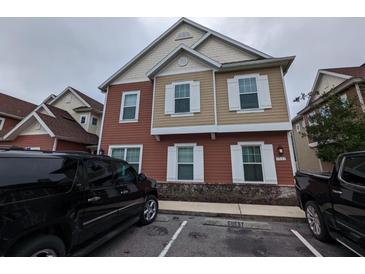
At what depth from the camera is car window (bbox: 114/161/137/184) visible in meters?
3.72

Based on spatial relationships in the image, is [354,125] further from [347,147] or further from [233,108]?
[233,108]

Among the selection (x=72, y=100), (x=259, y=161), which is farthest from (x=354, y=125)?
(x=72, y=100)

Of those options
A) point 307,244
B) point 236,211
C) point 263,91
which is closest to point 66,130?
point 236,211

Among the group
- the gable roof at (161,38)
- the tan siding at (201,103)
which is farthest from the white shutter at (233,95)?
the gable roof at (161,38)

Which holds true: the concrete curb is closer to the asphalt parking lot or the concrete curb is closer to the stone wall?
the asphalt parking lot

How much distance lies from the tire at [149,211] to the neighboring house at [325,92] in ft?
25.6

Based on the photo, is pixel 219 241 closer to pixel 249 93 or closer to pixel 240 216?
pixel 240 216

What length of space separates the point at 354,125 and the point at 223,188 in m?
5.92

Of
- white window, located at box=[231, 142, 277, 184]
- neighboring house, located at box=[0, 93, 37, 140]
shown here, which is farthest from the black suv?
neighboring house, located at box=[0, 93, 37, 140]

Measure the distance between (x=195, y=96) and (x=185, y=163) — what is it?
346 cm

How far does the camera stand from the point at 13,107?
1700 cm

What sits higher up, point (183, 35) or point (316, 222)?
point (183, 35)

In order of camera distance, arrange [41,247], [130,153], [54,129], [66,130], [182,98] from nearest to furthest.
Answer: [41,247], [182,98], [130,153], [54,129], [66,130]

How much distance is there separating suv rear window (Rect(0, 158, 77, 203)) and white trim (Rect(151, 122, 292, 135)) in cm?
565
